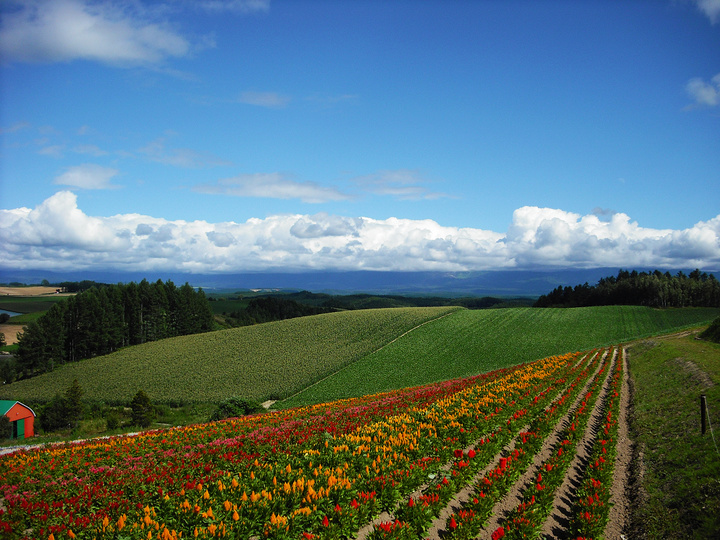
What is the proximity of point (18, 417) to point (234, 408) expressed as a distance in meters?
19.6

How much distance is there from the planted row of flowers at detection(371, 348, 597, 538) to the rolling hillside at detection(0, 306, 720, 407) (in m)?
21.8

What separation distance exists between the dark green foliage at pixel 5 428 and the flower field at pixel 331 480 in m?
22.3

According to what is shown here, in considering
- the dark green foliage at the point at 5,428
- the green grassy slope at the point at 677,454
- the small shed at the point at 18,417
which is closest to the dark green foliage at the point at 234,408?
the dark green foliage at the point at 5,428

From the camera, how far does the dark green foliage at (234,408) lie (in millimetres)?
28062

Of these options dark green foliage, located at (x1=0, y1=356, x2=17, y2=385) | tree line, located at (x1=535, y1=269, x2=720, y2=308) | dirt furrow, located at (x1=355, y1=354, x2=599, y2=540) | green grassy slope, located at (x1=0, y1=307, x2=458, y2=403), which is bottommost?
dark green foliage, located at (x1=0, y1=356, x2=17, y2=385)

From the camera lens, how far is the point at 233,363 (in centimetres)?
5334

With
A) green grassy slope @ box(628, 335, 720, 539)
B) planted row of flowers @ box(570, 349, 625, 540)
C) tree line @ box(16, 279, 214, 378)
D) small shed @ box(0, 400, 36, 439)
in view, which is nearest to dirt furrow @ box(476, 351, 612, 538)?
planted row of flowers @ box(570, 349, 625, 540)

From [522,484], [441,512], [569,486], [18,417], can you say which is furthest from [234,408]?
[569,486]

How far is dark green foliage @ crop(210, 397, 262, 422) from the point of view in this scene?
28.1 meters

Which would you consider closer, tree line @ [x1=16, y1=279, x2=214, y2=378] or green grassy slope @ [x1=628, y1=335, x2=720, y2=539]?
green grassy slope @ [x1=628, y1=335, x2=720, y2=539]

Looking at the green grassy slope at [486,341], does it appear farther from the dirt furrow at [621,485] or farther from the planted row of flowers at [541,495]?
the planted row of flowers at [541,495]

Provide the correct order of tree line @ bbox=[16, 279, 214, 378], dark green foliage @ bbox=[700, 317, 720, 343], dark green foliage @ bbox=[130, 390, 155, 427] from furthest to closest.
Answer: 1. tree line @ bbox=[16, 279, 214, 378]
2. dark green foliage @ bbox=[700, 317, 720, 343]
3. dark green foliage @ bbox=[130, 390, 155, 427]

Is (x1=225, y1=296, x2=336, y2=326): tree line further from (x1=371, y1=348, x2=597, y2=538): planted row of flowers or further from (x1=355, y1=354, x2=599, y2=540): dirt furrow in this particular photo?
(x1=355, y1=354, x2=599, y2=540): dirt furrow

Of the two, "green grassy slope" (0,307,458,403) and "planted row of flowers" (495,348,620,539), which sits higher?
"planted row of flowers" (495,348,620,539)
